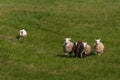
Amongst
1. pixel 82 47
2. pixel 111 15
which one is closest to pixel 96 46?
pixel 82 47

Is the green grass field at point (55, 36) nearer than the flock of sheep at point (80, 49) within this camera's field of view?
Yes

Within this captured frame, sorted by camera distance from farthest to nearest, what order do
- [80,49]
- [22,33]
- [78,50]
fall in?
[22,33]
[80,49]
[78,50]

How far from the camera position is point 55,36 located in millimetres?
38000

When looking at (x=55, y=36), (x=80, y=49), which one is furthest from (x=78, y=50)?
(x=55, y=36)

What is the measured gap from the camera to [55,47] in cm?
3391

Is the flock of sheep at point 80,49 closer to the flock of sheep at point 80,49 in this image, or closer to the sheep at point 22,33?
the flock of sheep at point 80,49

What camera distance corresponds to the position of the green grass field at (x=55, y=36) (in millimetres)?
25438

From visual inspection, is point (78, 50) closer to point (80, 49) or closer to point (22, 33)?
point (80, 49)

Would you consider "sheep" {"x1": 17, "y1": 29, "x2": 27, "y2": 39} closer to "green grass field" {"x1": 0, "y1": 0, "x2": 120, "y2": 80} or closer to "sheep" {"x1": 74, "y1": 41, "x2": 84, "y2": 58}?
"green grass field" {"x1": 0, "y1": 0, "x2": 120, "y2": 80}

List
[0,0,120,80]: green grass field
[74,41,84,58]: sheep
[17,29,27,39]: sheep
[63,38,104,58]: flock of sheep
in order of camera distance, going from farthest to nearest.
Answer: [17,29,27,39]: sheep → [63,38,104,58]: flock of sheep → [74,41,84,58]: sheep → [0,0,120,80]: green grass field

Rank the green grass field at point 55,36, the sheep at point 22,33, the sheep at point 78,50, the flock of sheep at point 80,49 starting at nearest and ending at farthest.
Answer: the green grass field at point 55,36, the sheep at point 78,50, the flock of sheep at point 80,49, the sheep at point 22,33

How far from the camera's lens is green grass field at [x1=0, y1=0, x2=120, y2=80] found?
25438 millimetres

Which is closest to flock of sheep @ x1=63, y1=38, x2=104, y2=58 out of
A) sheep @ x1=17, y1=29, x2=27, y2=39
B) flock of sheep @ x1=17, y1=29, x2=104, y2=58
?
flock of sheep @ x1=17, y1=29, x2=104, y2=58

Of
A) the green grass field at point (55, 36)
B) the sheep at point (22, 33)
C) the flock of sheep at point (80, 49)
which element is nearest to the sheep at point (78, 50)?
the flock of sheep at point (80, 49)
